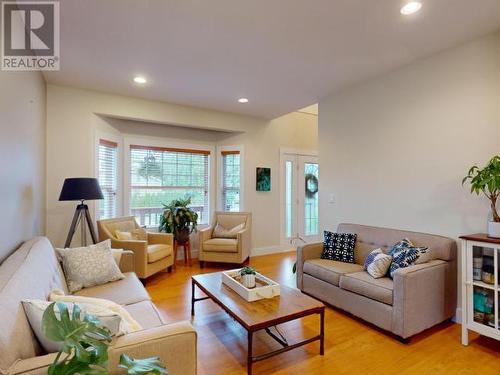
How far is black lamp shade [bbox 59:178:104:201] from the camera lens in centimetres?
305

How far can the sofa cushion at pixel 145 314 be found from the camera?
1.75 meters

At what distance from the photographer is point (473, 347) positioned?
7.30 feet

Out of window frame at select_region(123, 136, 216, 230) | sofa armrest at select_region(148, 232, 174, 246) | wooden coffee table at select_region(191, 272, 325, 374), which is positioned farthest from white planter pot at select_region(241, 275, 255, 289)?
window frame at select_region(123, 136, 216, 230)

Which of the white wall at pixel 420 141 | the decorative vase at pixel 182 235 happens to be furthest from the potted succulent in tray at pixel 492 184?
the decorative vase at pixel 182 235

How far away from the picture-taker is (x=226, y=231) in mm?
4676

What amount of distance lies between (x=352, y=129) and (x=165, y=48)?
8.11ft

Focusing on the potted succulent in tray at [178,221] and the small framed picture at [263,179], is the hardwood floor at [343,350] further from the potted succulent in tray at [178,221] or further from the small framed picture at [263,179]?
the small framed picture at [263,179]

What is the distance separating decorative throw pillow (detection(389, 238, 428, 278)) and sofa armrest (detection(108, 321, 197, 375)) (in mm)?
1862

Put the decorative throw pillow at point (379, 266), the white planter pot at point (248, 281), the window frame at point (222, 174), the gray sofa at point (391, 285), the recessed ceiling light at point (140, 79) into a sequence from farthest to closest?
the window frame at point (222, 174) → the recessed ceiling light at point (140, 79) → the decorative throw pillow at point (379, 266) → the white planter pot at point (248, 281) → the gray sofa at point (391, 285)

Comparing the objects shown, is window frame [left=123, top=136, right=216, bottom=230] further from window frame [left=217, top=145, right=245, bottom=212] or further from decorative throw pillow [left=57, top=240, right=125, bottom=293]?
decorative throw pillow [left=57, top=240, right=125, bottom=293]

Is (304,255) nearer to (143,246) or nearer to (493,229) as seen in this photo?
(493,229)

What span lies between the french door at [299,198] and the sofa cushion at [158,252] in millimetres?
2475

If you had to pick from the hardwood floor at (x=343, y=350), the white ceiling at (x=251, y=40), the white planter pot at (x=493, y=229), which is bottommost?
the hardwood floor at (x=343, y=350)

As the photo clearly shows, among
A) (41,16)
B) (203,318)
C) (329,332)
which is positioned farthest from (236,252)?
(41,16)
